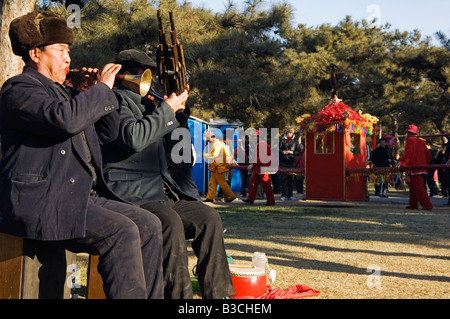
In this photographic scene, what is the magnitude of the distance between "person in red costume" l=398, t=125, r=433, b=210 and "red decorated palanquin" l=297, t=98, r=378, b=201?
185 centimetres

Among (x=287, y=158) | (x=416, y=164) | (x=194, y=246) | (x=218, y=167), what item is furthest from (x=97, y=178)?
(x=287, y=158)

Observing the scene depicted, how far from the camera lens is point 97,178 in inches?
115

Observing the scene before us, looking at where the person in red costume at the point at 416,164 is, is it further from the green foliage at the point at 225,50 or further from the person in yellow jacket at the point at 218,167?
the person in yellow jacket at the point at 218,167

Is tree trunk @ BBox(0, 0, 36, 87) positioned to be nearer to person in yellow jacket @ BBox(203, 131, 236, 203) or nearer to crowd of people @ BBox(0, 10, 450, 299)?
crowd of people @ BBox(0, 10, 450, 299)

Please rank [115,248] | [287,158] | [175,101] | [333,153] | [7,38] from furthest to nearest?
1. [287,158]
2. [333,153]
3. [7,38]
4. [175,101]
5. [115,248]

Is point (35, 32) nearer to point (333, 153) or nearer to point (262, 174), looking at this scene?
point (262, 174)

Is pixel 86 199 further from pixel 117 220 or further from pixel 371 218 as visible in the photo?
pixel 371 218

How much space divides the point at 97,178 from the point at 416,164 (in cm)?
1054

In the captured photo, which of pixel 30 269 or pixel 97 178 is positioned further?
pixel 97 178

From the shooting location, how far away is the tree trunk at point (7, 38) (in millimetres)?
4652

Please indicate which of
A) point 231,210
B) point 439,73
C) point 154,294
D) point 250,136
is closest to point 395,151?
point 439,73

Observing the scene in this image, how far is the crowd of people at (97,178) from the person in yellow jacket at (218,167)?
1031 cm

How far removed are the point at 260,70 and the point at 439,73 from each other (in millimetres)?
13270

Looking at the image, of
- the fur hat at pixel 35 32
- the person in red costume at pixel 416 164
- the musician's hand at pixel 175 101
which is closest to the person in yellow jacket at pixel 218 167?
the person in red costume at pixel 416 164
